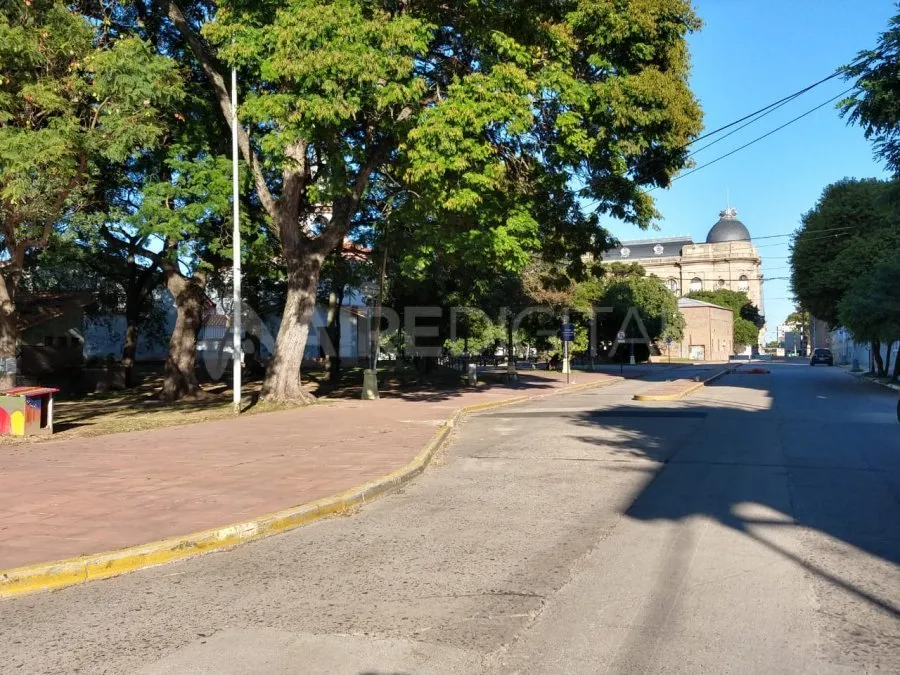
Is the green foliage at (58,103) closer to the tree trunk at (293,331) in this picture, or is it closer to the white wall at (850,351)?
the tree trunk at (293,331)

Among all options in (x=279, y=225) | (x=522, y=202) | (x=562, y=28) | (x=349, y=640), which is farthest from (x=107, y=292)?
(x=349, y=640)

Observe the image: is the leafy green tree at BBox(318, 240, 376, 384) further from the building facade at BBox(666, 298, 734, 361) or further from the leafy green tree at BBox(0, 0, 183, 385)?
the building facade at BBox(666, 298, 734, 361)

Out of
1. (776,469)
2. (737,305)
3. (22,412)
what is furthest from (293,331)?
(737,305)

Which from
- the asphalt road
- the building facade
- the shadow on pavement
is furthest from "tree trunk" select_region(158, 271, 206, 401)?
the building facade

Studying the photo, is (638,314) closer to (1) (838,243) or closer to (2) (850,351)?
(2) (850,351)

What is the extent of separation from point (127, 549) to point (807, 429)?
13.2 m

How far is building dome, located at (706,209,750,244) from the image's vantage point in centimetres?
11162

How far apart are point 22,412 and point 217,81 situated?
9.32m

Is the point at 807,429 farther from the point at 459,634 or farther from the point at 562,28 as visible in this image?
the point at 459,634

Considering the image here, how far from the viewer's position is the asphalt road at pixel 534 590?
409cm

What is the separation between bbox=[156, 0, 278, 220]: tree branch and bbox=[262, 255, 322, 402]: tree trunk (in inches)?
62.6

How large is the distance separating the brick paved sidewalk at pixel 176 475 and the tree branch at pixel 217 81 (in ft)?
20.5

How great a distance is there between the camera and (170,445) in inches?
485

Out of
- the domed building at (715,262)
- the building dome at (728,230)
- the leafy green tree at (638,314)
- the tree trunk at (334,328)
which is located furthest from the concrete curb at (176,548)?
the building dome at (728,230)
